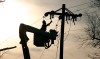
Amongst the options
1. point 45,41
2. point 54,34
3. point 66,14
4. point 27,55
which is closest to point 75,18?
point 66,14

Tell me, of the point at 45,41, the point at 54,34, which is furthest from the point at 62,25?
the point at 45,41

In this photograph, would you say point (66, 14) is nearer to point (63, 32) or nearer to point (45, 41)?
point (63, 32)

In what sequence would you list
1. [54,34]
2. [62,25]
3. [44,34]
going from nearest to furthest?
[44,34] < [54,34] < [62,25]

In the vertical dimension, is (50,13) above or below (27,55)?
above

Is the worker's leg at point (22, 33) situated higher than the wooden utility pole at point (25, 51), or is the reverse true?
the worker's leg at point (22, 33)

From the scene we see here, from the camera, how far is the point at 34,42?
15312 mm

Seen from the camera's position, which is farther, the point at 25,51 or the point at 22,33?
the point at 25,51

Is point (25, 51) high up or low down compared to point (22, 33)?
down

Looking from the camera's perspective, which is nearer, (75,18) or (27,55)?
(27,55)

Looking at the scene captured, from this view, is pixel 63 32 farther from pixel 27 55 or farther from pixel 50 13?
pixel 27 55

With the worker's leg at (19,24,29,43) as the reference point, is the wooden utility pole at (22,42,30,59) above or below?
below

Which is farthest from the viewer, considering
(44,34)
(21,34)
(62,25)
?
(62,25)

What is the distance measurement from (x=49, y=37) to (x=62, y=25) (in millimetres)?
4317

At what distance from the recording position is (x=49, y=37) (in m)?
16.6
